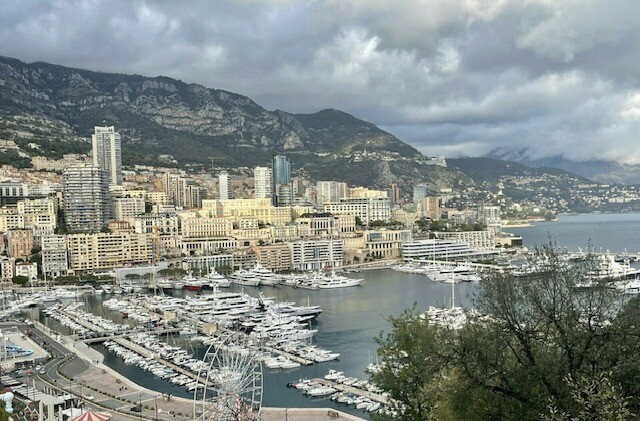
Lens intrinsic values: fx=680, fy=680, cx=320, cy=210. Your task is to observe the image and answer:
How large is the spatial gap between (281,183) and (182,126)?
30.0m

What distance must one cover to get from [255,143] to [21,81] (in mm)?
41159

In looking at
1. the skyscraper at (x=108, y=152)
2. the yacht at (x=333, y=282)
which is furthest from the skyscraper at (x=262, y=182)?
the yacht at (x=333, y=282)

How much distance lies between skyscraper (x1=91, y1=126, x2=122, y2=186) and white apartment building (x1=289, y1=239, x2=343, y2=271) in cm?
3550

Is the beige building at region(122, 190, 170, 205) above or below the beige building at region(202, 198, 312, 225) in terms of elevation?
above

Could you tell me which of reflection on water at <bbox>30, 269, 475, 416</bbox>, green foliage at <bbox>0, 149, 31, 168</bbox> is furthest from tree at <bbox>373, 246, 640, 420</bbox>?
green foliage at <bbox>0, 149, 31, 168</bbox>

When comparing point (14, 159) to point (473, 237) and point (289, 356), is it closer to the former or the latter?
point (473, 237)

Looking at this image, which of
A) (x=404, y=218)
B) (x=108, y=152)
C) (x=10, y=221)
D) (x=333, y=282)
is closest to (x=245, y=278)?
(x=333, y=282)

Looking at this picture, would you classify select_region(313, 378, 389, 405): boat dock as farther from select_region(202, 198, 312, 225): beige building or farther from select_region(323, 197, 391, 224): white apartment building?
select_region(323, 197, 391, 224): white apartment building

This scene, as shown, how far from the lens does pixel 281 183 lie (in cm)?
10356

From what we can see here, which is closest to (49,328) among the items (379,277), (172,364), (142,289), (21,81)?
(172,364)

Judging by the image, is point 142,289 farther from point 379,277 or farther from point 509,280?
point 509,280

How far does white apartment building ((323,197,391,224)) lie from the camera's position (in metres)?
81.8

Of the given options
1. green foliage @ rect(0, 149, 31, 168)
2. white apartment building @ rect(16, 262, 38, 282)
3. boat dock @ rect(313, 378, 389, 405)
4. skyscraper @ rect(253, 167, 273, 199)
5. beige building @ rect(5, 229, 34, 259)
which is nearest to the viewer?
boat dock @ rect(313, 378, 389, 405)

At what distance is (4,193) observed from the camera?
67.2 meters
